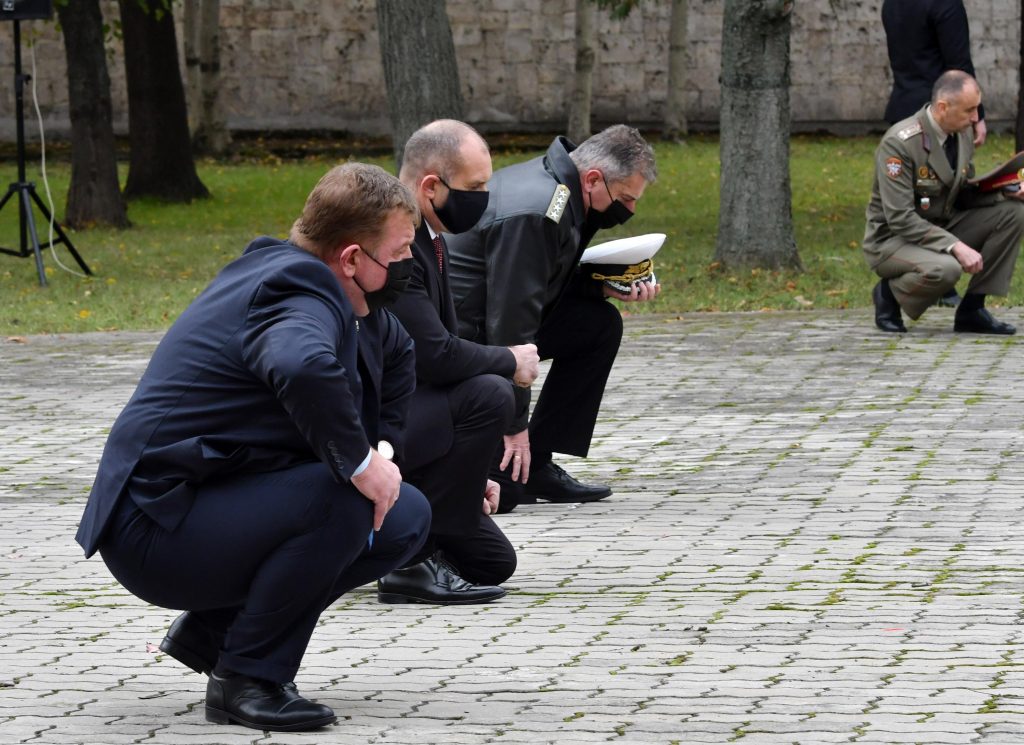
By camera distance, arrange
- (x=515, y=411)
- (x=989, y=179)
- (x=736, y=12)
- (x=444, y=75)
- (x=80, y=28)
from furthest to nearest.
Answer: (x=80, y=28), (x=444, y=75), (x=736, y=12), (x=989, y=179), (x=515, y=411)

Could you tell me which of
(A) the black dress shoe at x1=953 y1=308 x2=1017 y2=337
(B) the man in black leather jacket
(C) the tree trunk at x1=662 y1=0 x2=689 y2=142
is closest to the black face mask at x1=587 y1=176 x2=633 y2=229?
(B) the man in black leather jacket

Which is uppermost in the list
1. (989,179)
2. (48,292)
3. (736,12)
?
(736,12)

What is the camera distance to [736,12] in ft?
49.1

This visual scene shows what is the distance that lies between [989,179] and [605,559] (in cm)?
586

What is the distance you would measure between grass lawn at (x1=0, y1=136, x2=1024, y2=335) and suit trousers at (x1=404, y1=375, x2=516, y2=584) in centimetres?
808

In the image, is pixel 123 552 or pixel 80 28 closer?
pixel 123 552

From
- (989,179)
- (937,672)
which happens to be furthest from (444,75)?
(937,672)

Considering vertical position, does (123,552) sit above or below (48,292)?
above

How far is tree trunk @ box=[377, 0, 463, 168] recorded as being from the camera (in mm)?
15750

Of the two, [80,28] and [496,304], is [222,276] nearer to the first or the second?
[496,304]

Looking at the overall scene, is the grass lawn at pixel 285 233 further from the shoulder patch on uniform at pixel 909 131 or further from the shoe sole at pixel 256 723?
the shoe sole at pixel 256 723

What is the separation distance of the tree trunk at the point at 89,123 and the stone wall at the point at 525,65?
10421mm

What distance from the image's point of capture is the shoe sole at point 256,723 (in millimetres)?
4406

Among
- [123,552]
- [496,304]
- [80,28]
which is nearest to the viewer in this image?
[123,552]
